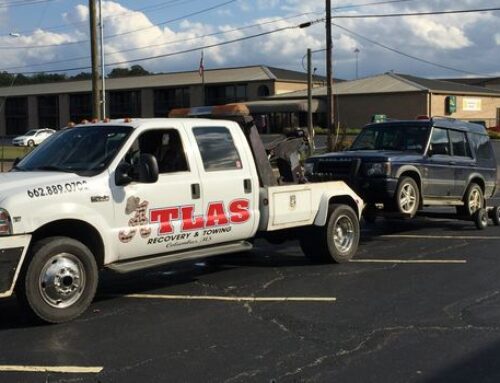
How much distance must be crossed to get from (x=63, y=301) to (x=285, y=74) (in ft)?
229

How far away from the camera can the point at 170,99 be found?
77.4m

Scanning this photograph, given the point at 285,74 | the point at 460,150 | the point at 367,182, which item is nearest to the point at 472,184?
the point at 460,150

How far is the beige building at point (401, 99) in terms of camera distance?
56.5 m

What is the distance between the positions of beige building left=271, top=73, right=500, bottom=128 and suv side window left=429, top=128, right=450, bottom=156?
4444 centimetres

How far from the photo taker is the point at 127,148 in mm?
6910

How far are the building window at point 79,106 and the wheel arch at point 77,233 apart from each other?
7995cm

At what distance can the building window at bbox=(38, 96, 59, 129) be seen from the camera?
89562 mm

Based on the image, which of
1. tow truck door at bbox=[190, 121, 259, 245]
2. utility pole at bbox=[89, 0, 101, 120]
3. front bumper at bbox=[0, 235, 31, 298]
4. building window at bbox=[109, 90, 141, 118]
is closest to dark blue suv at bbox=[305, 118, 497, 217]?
tow truck door at bbox=[190, 121, 259, 245]

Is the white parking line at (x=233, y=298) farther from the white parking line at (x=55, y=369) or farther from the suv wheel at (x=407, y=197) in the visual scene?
the suv wheel at (x=407, y=197)

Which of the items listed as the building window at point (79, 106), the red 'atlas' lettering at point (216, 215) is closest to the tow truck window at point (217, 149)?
the red 'atlas' lettering at point (216, 215)

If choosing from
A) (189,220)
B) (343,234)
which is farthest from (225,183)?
(343,234)

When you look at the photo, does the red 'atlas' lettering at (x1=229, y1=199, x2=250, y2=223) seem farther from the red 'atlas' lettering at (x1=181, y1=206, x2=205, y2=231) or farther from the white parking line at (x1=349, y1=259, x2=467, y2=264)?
the white parking line at (x1=349, y1=259, x2=467, y2=264)

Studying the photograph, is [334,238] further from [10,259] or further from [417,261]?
[10,259]

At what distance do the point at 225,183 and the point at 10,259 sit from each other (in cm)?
263
